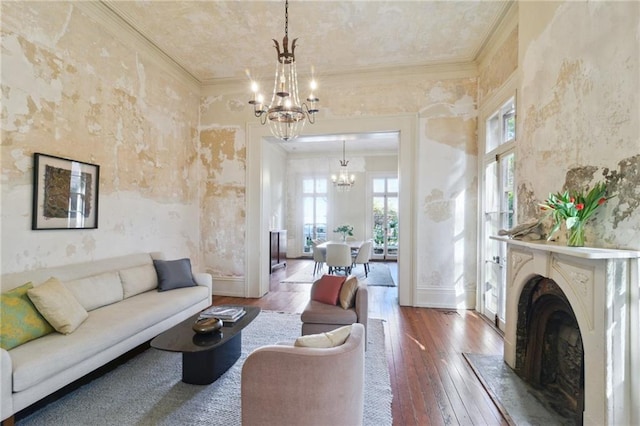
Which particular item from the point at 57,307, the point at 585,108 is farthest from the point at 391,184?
the point at 57,307

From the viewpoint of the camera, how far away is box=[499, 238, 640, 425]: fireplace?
5.07 feet

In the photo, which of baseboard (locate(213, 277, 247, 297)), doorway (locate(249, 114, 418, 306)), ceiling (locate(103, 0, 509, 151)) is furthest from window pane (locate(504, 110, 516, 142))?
baseboard (locate(213, 277, 247, 297))

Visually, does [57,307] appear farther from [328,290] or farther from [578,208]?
[578,208]

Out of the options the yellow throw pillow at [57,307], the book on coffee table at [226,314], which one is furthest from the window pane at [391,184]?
the yellow throw pillow at [57,307]

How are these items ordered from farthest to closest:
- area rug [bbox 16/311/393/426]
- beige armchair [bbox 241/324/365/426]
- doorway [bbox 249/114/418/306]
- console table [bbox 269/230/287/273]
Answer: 1. console table [bbox 269/230/287/273]
2. doorway [bbox 249/114/418/306]
3. area rug [bbox 16/311/393/426]
4. beige armchair [bbox 241/324/365/426]

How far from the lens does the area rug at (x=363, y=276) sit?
19.8 feet

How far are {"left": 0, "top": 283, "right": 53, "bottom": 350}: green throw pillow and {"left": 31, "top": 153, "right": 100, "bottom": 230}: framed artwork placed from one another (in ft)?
2.35

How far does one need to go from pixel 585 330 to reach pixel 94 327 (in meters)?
3.56

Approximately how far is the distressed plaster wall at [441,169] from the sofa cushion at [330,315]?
2.03 m

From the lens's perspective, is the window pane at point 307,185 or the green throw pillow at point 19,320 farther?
the window pane at point 307,185

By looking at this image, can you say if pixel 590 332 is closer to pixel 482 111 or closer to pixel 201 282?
pixel 482 111

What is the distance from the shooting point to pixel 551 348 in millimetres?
2318

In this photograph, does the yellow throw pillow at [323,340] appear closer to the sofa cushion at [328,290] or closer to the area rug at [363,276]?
the sofa cushion at [328,290]

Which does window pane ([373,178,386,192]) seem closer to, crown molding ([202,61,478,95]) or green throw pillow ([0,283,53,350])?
crown molding ([202,61,478,95])
